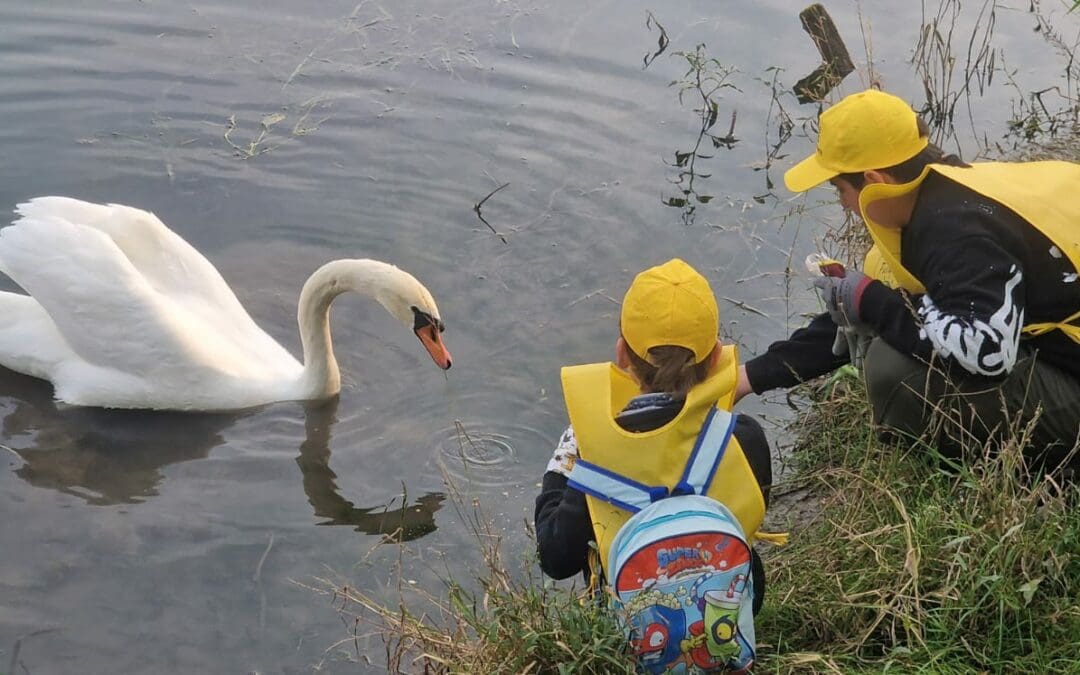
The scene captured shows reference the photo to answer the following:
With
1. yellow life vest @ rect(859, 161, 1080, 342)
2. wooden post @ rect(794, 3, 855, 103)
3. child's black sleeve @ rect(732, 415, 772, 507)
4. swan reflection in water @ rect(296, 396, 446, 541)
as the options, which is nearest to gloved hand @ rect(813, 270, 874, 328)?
yellow life vest @ rect(859, 161, 1080, 342)

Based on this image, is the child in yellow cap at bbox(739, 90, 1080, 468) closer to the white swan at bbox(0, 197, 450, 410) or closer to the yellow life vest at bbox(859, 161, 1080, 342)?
the yellow life vest at bbox(859, 161, 1080, 342)

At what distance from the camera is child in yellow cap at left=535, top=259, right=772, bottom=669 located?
3.04 m

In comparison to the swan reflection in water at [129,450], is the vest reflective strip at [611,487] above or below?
above

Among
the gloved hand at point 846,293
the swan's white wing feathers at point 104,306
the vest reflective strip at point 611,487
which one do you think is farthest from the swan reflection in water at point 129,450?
the vest reflective strip at point 611,487

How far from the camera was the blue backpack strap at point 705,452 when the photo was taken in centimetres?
308

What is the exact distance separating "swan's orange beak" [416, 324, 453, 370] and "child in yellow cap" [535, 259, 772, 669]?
2.73 metres

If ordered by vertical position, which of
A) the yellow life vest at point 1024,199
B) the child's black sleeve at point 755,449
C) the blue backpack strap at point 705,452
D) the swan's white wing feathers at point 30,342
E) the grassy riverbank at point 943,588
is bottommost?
the swan's white wing feathers at point 30,342

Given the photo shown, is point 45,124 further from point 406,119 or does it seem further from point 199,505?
point 199,505

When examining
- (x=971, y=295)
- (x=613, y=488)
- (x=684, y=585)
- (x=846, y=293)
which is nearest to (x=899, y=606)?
(x=684, y=585)

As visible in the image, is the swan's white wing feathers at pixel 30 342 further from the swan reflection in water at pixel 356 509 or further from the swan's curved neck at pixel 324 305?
the swan reflection in water at pixel 356 509

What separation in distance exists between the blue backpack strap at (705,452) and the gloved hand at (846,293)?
4.09 feet

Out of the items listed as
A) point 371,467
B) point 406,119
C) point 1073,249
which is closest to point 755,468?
point 1073,249

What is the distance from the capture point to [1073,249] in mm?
3848

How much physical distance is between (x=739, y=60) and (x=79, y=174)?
4.86m
